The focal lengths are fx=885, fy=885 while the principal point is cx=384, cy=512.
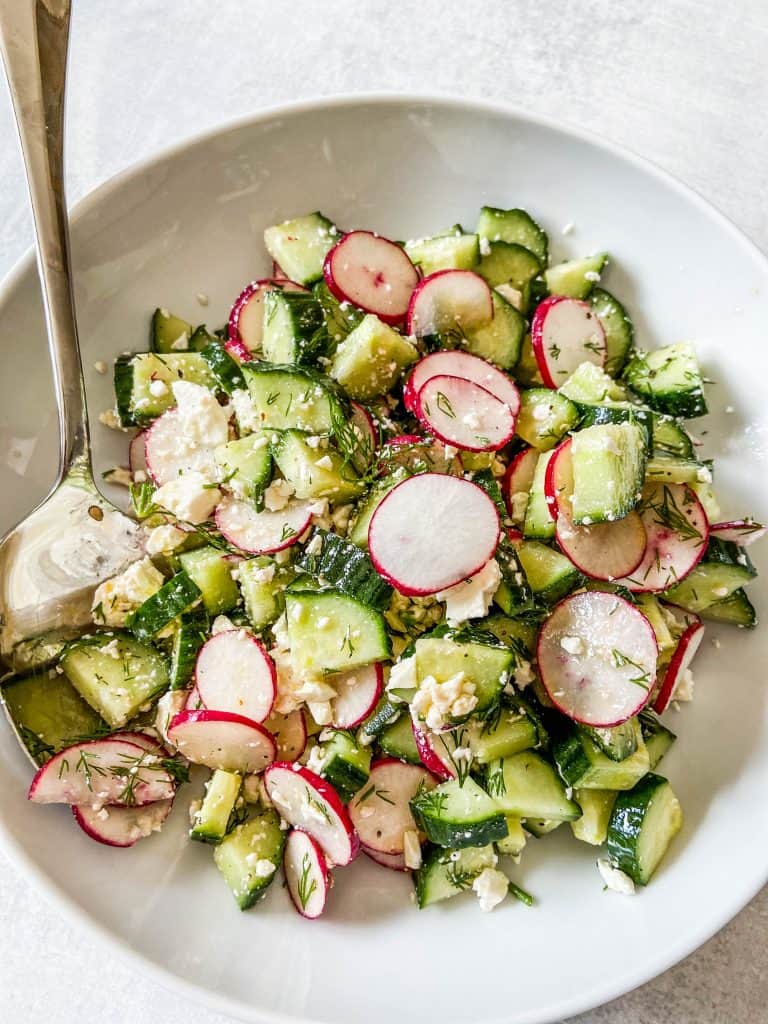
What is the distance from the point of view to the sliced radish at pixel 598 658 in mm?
1833

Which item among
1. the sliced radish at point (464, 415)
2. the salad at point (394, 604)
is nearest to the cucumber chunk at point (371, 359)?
the salad at point (394, 604)

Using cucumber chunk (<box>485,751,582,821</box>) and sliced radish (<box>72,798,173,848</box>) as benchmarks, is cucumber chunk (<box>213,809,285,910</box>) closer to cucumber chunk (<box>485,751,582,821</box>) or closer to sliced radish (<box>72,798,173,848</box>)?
sliced radish (<box>72,798,173,848</box>)

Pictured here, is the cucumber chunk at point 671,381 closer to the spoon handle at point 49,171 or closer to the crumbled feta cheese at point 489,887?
the crumbled feta cheese at point 489,887

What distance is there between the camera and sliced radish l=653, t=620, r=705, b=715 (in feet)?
6.51

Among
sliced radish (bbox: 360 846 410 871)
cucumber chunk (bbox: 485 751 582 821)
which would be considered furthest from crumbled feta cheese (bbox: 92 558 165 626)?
cucumber chunk (bbox: 485 751 582 821)

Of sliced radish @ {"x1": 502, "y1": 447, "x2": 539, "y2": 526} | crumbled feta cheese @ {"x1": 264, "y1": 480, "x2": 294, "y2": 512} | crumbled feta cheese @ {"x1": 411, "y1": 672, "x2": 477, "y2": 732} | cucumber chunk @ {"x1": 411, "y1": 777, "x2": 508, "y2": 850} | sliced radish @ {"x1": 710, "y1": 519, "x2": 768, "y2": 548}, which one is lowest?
cucumber chunk @ {"x1": 411, "y1": 777, "x2": 508, "y2": 850}

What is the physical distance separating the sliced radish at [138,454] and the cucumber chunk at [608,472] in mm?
1032

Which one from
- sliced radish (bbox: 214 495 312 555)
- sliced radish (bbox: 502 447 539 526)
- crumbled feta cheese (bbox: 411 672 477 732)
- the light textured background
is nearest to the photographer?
crumbled feta cheese (bbox: 411 672 477 732)

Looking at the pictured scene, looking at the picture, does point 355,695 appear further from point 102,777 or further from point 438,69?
point 438,69

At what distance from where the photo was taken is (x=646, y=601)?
1.98 meters

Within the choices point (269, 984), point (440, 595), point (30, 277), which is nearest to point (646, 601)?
point (440, 595)

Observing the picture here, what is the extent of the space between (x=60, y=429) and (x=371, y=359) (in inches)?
29.0

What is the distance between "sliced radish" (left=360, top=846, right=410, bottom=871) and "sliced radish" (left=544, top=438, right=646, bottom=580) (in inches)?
29.3

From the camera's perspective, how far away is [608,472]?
1.81 m
